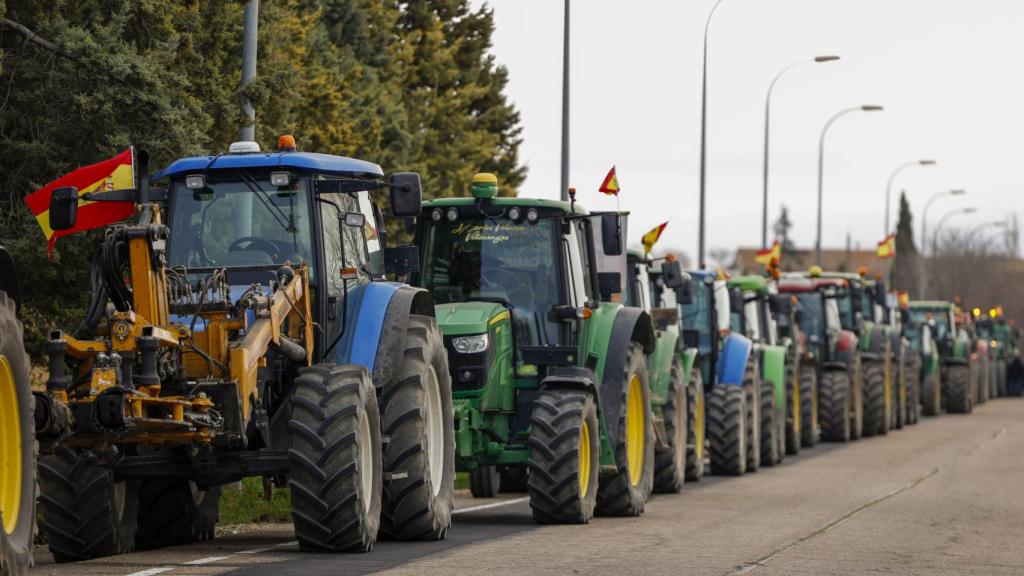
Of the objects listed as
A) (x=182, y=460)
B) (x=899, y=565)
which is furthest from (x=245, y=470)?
(x=899, y=565)

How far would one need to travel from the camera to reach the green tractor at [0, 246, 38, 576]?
972 cm

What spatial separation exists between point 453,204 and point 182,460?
5241mm

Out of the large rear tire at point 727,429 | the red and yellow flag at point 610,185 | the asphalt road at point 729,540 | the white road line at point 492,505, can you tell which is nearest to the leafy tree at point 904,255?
the large rear tire at point 727,429

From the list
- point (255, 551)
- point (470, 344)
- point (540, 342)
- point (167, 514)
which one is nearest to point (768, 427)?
point (540, 342)

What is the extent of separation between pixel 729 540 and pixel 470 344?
284 centimetres

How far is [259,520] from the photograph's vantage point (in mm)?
18016

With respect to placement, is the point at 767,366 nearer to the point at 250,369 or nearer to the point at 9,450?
the point at 250,369

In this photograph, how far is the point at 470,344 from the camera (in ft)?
55.6

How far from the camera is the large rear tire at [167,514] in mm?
14703

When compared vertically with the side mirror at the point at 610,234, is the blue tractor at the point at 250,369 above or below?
below

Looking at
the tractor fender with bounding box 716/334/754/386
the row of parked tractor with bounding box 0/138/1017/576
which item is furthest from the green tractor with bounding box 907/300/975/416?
the row of parked tractor with bounding box 0/138/1017/576

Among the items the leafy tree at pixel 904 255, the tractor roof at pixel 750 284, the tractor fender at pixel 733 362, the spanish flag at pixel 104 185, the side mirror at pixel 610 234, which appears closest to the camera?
the spanish flag at pixel 104 185

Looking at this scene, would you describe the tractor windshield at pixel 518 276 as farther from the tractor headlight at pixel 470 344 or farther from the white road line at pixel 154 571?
the white road line at pixel 154 571

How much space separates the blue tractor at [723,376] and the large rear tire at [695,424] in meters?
0.11
